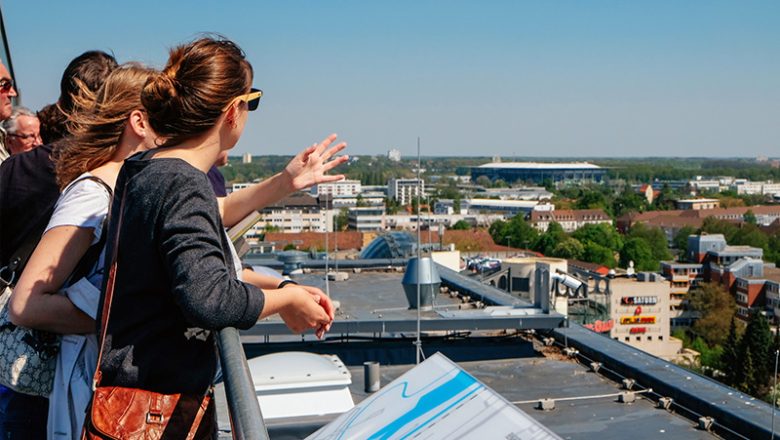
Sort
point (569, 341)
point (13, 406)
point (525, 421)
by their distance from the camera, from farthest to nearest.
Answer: point (569, 341) → point (13, 406) → point (525, 421)

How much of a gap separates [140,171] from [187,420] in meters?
0.51

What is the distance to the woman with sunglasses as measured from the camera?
2027 millimetres

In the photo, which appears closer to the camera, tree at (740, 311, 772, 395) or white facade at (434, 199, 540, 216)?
tree at (740, 311, 772, 395)

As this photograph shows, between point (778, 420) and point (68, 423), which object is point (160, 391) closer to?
point (68, 423)

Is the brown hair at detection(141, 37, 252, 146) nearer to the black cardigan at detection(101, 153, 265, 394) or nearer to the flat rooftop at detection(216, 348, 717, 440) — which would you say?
the black cardigan at detection(101, 153, 265, 394)

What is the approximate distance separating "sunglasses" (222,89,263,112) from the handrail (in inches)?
19.8

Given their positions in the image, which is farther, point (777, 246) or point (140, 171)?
point (777, 246)

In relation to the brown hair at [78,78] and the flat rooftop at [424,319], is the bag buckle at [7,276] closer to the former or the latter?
the brown hair at [78,78]

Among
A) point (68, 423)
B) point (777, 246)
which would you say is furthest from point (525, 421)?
point (777, 246)

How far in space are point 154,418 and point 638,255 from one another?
4042 inches

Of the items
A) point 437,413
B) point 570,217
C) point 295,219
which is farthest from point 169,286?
point 570,217

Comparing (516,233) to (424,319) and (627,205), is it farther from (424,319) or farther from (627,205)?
(424,319)

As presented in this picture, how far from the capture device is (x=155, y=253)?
209 centimetres

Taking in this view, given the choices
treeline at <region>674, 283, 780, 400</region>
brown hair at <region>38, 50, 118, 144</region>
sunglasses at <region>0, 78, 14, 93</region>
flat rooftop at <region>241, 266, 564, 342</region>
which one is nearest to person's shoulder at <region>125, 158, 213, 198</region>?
brown hair at <region>38, 50, 118, 144</region>
